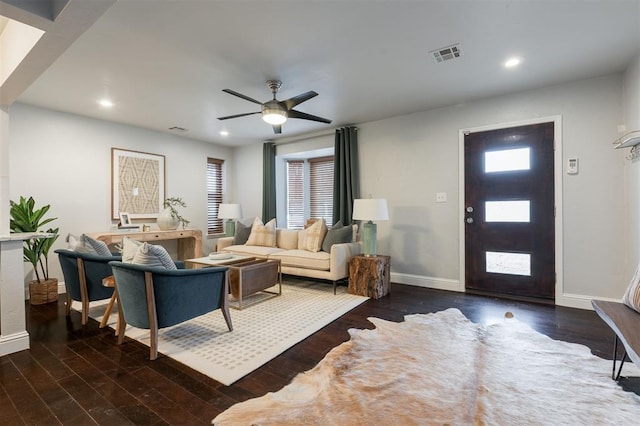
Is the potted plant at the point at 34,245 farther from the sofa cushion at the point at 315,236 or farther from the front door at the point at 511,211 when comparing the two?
the front door at the point at 511,211

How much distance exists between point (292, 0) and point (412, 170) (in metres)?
3.09

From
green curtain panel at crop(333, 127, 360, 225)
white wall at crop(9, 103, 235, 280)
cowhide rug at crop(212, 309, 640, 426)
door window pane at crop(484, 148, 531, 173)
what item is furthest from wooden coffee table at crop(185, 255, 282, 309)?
door window pane at crop(484, 148, 531, 173)

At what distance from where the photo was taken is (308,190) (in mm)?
6262

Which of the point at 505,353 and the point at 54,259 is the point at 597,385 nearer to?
the point at 505,353

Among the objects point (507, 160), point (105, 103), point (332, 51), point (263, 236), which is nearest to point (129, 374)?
point (332, 51)

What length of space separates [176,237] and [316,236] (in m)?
2.46

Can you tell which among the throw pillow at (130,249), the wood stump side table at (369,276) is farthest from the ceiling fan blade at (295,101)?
the wood stump side table at (369,276)

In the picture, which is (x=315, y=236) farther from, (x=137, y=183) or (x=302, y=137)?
(x=137, y=183)

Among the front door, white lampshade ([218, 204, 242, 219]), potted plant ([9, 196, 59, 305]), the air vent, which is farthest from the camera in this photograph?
white lampshade ([218, 204, 242, 219])

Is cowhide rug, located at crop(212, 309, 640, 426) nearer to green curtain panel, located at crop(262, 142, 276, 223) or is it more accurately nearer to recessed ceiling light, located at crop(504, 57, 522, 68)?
recessed ceiling light, located at crop(504, 57, 522, 68)

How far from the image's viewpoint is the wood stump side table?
3.87m

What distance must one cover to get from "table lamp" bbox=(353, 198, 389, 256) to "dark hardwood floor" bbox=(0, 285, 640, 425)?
107 cm

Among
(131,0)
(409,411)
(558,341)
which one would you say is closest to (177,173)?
(131,0)

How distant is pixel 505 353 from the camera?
224 cm
